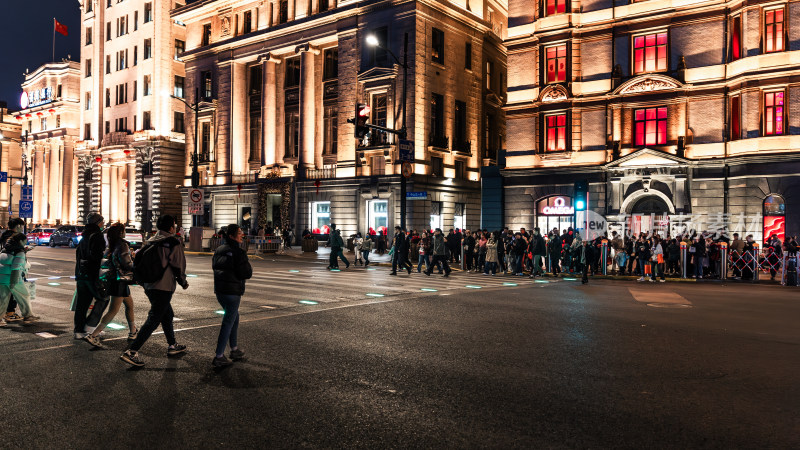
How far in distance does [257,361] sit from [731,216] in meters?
27.2

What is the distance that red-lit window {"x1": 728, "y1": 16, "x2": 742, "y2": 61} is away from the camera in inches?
1113

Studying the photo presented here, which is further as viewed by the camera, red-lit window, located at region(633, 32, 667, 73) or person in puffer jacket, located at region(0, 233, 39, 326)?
red-lit window, located at region(633, 32, 667, 73)

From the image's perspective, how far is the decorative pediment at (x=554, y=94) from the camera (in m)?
32.5

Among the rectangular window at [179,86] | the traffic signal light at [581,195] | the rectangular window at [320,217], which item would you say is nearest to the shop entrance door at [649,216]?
the traffic signal light at [581,195]

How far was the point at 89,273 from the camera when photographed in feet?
28.2

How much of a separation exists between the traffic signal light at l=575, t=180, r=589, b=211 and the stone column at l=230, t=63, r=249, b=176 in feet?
95.6

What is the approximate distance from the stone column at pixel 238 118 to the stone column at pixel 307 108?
738cm

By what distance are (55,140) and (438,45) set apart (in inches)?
2430

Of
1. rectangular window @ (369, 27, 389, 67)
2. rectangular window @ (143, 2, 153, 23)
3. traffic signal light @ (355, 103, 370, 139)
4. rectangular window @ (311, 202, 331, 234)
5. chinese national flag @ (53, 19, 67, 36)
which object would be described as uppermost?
chinese national flag @ (53, 19, 67, 36)

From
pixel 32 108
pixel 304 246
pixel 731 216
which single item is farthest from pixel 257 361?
pixel 32 108

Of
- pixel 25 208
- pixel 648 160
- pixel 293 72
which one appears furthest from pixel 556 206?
pixel 25 208

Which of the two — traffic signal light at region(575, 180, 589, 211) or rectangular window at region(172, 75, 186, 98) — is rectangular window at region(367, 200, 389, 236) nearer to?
traffic signal light at region(575, 180, 589, 211)

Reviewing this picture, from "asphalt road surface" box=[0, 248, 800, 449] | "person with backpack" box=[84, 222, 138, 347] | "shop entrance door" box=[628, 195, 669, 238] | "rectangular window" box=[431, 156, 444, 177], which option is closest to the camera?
"asphalt road surface" box=[0, 248, 800, 449]

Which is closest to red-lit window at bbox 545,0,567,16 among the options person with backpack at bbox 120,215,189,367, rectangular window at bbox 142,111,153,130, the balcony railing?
the balcony railing
